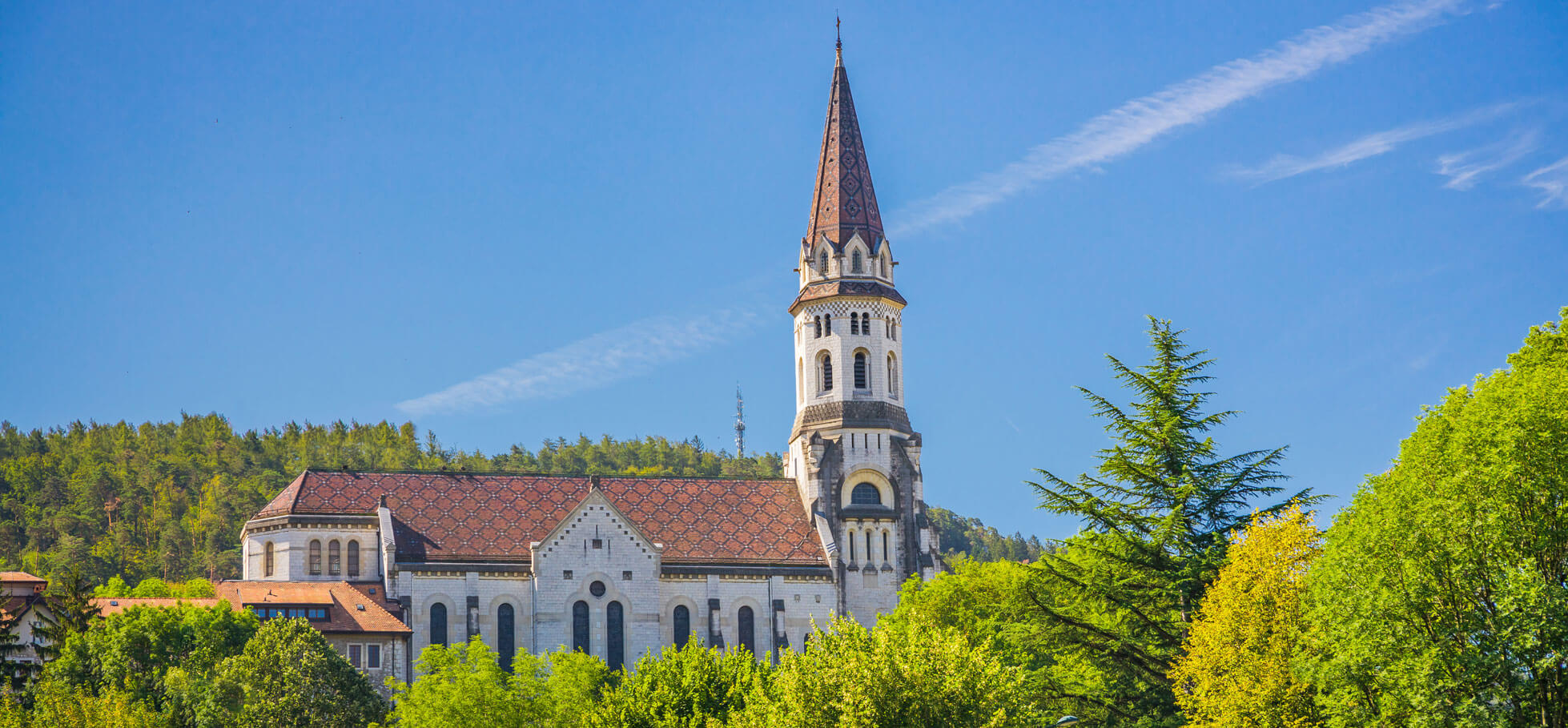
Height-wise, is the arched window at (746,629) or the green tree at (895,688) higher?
the arched window at (746,629)

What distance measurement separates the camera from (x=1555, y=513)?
47.3m

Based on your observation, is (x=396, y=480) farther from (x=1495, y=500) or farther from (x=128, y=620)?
(x=1495, y=500)

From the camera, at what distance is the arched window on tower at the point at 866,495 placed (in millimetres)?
99750

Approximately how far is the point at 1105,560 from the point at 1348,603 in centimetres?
1155

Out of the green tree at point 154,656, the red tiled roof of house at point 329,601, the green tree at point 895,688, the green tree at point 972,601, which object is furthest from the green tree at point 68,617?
the green tree at point 895,688

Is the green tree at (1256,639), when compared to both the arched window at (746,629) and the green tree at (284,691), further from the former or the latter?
the arched window at (746,629)

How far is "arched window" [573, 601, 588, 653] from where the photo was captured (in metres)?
92.6

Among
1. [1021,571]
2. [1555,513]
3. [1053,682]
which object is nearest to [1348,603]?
[1555,513]

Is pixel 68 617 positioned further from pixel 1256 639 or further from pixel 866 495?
pixel 1256 639

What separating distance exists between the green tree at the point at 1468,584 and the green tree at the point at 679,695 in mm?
19147

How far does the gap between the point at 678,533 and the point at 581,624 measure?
26.4 ft

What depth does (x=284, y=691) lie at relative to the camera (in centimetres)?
7031

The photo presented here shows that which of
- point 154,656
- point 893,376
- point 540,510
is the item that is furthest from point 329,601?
point 893,376

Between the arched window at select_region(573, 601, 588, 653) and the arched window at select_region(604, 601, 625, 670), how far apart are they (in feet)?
3.27
